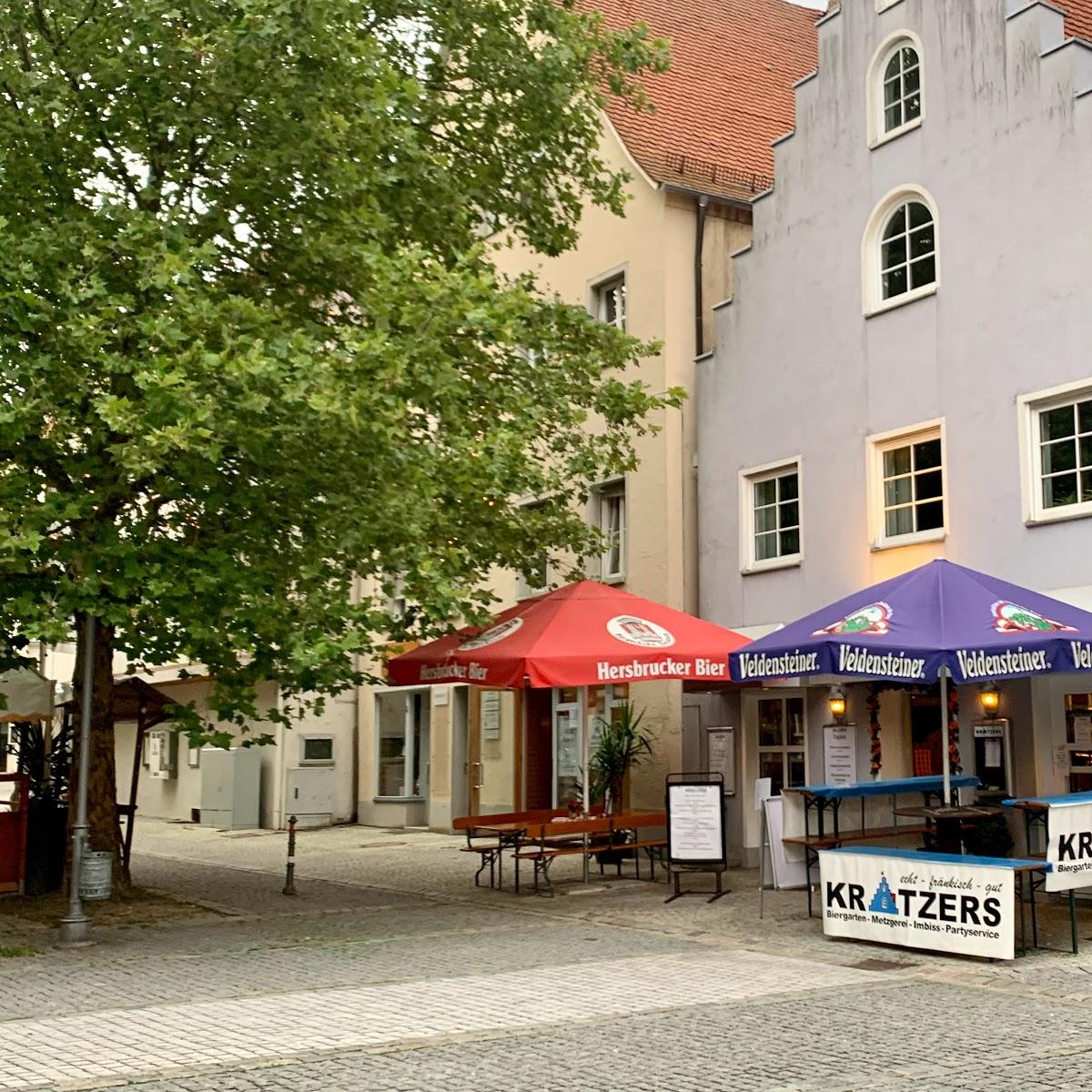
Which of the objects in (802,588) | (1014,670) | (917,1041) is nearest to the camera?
(917,1041)

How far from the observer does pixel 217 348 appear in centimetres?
1310

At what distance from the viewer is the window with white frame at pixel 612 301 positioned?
22.4 metres

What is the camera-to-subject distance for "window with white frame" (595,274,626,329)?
2236 centimetres

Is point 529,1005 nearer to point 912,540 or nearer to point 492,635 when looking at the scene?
point 492,635

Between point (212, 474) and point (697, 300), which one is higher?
point (697, 300)

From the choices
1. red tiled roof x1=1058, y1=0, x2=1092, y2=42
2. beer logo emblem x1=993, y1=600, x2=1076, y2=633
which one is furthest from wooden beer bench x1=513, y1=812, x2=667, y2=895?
red tiled roof x1=1058, y1=0, x2=1092, y2=42

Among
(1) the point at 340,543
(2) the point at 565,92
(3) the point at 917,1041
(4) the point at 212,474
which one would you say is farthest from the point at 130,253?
(3) the point at 917,1041

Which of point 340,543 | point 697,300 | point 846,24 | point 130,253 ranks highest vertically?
point 846,24

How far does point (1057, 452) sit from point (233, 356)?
27.1 ft

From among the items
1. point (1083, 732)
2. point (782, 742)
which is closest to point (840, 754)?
point (782, 742)

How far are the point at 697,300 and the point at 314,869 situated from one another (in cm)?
934

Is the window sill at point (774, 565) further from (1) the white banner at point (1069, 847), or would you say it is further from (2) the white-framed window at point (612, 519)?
(1) the white banner at point (1069, 847)

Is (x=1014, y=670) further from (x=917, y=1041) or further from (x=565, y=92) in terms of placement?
(x=565, y=92)

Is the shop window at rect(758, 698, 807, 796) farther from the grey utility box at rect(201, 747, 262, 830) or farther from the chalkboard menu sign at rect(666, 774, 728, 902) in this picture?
the grey utility box at rect(201, 747, 262, 830)
